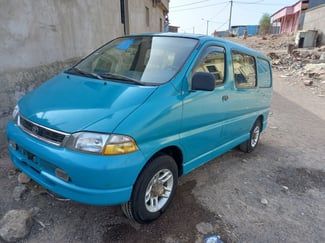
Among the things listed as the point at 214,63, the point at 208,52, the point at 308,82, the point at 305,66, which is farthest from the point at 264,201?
the point at 305,66

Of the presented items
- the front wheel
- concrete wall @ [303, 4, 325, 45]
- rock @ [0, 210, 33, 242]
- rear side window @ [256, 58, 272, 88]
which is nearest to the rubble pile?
concrete wall @ [303, 4, 325, 45]

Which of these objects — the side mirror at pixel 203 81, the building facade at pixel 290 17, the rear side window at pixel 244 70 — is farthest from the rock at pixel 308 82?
the building facade at pixel 290 17

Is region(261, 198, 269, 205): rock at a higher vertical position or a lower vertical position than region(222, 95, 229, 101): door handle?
lower

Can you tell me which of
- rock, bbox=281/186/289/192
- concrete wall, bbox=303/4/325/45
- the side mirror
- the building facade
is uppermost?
the building facade

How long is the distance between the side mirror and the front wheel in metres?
0.79

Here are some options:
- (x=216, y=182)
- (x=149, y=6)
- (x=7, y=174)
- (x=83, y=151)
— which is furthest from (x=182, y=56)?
(x=149, y=6)

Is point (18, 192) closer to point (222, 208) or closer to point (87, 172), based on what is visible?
point (87, 172)

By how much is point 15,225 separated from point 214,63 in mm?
2729

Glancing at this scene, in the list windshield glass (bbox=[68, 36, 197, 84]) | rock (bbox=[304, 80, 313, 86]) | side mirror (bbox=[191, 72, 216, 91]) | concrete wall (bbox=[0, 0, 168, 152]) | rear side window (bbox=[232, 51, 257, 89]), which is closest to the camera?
side mirror (bbox=[191, 72, 216, 91])

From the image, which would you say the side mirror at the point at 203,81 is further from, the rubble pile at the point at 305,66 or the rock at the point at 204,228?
the rubble pile at the point at 305,66

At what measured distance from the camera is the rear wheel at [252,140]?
432 cm

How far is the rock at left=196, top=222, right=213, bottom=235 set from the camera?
2.40 m

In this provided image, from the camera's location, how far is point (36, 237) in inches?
86.2

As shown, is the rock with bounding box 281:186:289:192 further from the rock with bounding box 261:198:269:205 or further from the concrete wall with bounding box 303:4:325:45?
the concrete wall with bounding box 303:4:325:45
